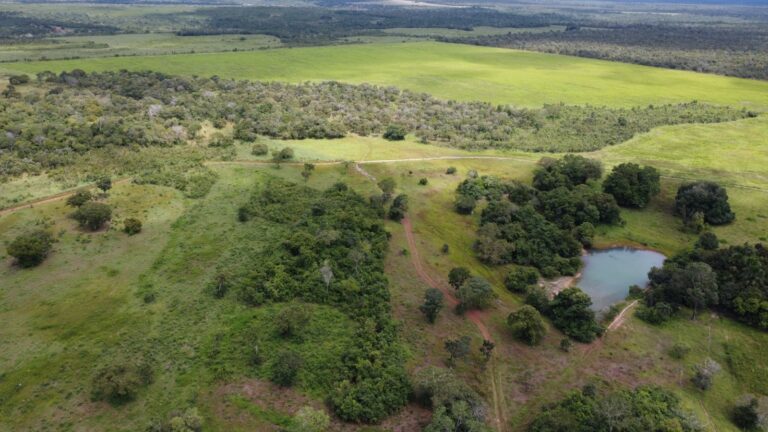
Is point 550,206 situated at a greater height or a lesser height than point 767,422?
greater

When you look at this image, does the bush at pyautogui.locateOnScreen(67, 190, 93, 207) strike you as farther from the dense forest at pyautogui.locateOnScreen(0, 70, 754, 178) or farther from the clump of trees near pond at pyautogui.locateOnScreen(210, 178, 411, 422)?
the clump of trees near pond at pyautogui.locateOnScreen(210, 178, 411, 422)

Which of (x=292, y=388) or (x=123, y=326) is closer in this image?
(x=292, y=388)

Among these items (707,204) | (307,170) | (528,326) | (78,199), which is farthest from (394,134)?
(528,326)

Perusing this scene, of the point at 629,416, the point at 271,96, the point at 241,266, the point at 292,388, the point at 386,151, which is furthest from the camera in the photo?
the point at 271,96

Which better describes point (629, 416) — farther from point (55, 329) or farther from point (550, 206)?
point (55, 329)

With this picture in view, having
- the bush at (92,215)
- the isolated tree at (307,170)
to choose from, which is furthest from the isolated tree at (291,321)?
the isolated tree at (307,170)

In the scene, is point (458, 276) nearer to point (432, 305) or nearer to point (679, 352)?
point (432, 305)

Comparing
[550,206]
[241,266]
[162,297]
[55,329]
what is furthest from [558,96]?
[55,329]

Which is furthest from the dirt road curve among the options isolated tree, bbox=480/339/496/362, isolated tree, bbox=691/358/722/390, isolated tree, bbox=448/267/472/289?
isolated tree, bbox=691/358/722/390

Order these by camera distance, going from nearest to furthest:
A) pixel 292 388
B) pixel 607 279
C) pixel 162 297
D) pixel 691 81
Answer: pixel 292 388, pixel 162 297, pixel 607 279, pixel 691 81
